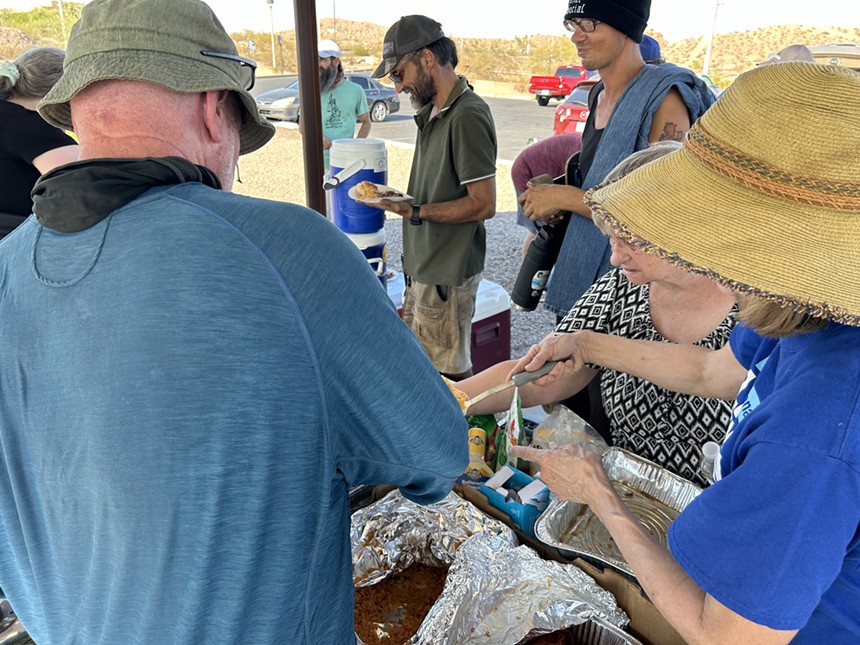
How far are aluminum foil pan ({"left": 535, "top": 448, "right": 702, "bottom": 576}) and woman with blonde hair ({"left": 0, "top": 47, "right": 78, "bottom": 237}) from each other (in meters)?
2.35

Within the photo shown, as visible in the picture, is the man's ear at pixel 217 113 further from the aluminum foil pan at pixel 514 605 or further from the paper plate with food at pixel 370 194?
the paper plate with food at pixel 370 194

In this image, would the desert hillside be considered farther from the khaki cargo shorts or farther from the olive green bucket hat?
the olive green bucket hat

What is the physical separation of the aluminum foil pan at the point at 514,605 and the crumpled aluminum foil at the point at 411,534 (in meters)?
0.12

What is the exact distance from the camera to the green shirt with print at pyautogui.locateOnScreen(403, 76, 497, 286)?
111 inches

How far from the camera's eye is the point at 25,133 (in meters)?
2.45

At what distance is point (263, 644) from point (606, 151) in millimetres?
2054

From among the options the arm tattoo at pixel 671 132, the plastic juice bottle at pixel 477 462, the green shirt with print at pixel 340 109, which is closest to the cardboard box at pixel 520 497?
the plastic juice bottle at pixel 477 462

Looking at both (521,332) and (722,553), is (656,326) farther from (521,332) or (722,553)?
(521,332)

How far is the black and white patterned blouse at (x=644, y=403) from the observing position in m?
1.61

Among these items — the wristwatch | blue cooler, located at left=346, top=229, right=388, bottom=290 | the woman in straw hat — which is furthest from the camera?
blue cooler, located at left=346, top=229, right=388, bottom=290

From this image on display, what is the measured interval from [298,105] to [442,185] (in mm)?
4389

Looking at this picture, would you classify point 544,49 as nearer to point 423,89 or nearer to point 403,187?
point 403,187

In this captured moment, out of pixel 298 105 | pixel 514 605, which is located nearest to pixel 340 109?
pixel 298 105

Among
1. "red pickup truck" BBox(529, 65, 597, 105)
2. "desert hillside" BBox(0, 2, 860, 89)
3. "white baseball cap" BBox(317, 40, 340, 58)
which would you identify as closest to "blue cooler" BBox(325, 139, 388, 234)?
"white baseball cap" BBox(317, 40, 340, 58)
